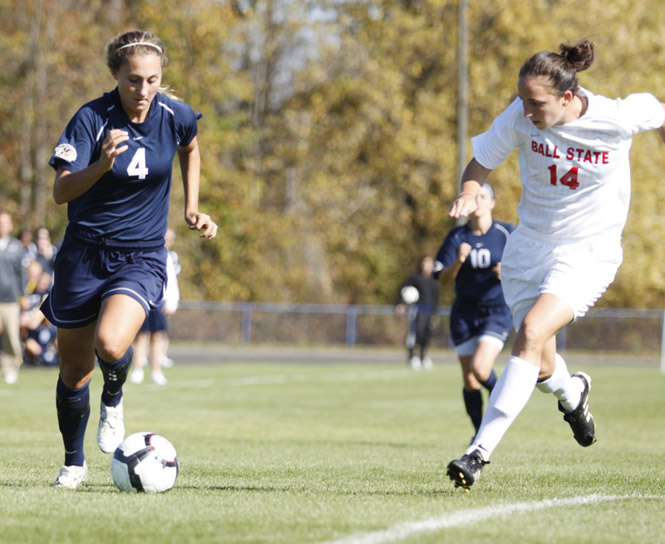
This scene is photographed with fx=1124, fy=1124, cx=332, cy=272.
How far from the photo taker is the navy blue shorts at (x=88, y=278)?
615 centimetres

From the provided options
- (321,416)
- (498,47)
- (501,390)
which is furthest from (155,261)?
(498,47)

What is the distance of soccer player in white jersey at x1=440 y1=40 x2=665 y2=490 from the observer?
599 centimetres

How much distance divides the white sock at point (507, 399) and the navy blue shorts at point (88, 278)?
194 cm

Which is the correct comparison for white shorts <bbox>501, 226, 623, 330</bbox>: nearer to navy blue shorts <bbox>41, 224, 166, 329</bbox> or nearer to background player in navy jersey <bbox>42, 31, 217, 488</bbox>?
background player in navy jersey <bbox>42, 31, 217, 488</bbox>

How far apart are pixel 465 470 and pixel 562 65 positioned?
2192 mm

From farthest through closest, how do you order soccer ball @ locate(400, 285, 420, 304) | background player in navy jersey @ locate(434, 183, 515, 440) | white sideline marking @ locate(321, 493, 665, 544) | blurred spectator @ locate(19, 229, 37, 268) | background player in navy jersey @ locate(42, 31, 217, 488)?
soccer ball @ locate(400, 285, 420, 304)
blurred spectator @ locate(19, 229, 37, 268)
background player in navy jersey @ locate(434, 183, 515, 440)
background player in navy jersey @ locate(42, 31, 217, 488)
white sideline marking @ locate(321, 493, 665, 544)

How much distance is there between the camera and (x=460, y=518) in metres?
4.96

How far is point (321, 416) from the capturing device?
14.1 meters

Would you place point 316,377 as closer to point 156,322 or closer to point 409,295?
point 409,295

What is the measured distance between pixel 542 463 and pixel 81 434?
360 centimetres

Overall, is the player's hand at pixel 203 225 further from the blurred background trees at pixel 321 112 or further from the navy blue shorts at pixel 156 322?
the blurred background trees at pixel 321 112

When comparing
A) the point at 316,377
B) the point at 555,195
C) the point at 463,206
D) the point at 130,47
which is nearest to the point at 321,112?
the point at 316,377

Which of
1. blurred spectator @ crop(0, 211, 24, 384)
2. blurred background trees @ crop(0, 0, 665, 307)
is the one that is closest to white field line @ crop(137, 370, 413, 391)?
blurred spectator @ crop(0, 211, 24, 384)

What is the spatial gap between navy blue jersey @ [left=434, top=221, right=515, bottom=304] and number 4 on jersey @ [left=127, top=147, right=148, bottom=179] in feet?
14.0
